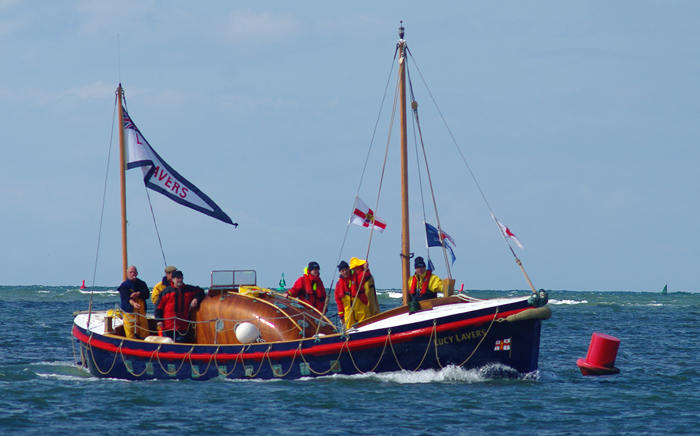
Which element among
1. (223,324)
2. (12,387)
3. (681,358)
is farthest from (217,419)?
(681,358)

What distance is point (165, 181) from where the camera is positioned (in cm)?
1989

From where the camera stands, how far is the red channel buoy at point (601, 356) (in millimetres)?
16375

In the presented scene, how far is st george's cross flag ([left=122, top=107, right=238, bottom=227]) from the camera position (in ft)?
65.1

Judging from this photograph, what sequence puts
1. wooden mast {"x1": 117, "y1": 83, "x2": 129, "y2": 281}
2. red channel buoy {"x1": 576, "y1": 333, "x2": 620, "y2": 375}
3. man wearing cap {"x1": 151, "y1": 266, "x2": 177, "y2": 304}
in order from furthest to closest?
wooden mast {"x1": 117, "y1": 83, "x2": 129, "y2": 281} → man wearing cap {"x1": 151, "y1": 266, "x2": 177, "y2": 304} → red channel buoy {"x1": 576, "y1": 333, "x2": 620, "y2": 375}

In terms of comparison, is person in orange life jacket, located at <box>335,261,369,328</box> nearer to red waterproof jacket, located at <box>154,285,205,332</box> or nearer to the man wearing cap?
red waterproof jacket, located at <box>154,285,205,332</box>

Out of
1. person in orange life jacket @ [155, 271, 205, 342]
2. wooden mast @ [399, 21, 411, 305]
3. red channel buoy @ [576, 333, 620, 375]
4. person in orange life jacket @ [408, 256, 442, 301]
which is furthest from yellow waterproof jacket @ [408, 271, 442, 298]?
person in orange life jacket @ [155, 271, 205, 342]

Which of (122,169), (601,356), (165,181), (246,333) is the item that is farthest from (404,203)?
(122,169)

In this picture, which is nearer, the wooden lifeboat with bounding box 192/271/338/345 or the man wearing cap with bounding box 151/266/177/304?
→ the wooden lifeboat with bounding box 192/271/338/345

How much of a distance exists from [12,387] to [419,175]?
10162mm

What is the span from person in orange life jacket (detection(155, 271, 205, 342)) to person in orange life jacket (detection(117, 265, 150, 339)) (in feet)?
1.98

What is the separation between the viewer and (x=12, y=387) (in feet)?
55.8

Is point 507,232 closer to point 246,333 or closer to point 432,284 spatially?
point 432,284

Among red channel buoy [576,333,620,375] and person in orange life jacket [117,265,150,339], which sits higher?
person in orange life jacket [117,265,150,339]

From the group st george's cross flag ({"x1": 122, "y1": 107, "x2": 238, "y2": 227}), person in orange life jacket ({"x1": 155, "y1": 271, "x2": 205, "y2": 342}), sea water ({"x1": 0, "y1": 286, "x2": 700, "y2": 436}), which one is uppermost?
st george's cross flag ({"x1": 122, "y1": 107, "x2": 238, "y2": 227})
